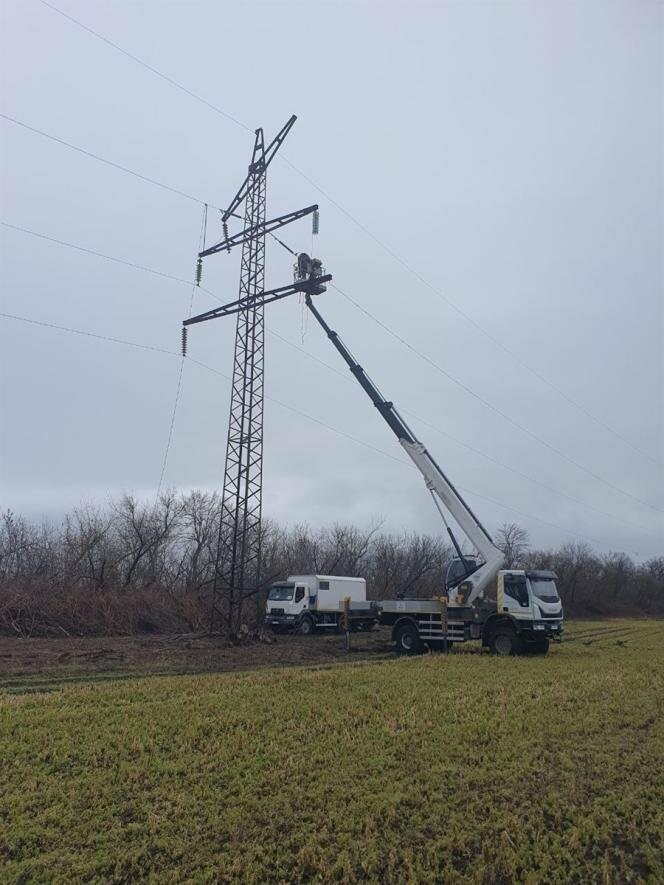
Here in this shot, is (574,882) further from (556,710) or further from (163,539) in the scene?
(163,539)

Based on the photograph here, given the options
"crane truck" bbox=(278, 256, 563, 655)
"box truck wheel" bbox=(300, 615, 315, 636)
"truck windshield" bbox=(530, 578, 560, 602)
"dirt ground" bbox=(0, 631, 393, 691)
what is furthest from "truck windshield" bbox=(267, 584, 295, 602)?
"truck windshield" bbox=(530, 578, 560, 602)

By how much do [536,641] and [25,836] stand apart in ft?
62.1

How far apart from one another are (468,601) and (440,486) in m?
4.31

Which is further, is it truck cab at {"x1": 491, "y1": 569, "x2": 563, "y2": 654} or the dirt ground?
truck cab at {"x1": 491, "y1": 569, "x2": 563, "y2": 654}

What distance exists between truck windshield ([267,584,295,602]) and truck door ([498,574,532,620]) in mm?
13522

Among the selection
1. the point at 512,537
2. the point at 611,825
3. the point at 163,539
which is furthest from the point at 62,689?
the point at 512,537

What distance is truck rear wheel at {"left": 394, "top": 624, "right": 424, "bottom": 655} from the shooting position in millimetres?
23469

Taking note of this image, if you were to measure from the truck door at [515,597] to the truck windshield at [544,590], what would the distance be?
0.33 metres

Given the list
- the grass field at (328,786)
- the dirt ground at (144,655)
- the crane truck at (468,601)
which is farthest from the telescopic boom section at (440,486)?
the grass field at (328,786)

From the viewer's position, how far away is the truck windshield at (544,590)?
2195 cm

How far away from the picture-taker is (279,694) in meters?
12.9

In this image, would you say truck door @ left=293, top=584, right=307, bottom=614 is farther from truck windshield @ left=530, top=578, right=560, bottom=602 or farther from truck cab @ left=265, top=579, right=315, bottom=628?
truck windshield @ left=530, top=578, right=560, bottom=602

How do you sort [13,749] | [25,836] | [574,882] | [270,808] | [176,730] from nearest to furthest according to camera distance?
[574,882], [25,836], [270,808], [13,749], [176,730]

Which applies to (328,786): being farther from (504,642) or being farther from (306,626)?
(306,626)
